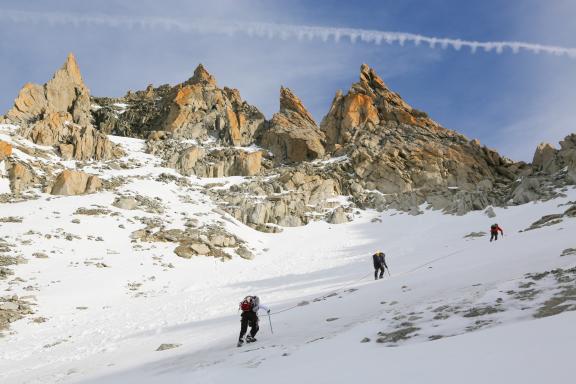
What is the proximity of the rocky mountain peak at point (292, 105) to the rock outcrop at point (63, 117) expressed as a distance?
39.0m

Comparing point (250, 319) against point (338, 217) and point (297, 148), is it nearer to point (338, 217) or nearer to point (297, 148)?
point (338, 217)

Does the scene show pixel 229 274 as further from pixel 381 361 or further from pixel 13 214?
pixel 381 361

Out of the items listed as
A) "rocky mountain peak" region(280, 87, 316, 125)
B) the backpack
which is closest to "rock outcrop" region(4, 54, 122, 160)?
"rocky mountain peak" region(280, 87, 316, 125)

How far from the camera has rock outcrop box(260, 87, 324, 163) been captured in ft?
251

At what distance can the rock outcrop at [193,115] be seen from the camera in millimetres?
79375

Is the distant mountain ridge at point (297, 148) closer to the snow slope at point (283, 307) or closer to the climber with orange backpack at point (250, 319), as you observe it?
the snow slope at point (283, 307)

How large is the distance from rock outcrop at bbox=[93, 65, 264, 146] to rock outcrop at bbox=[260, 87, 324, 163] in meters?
4.04

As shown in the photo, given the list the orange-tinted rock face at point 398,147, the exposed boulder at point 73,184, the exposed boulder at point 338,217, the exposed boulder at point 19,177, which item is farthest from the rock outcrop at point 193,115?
the exposed boulder at point 19,177

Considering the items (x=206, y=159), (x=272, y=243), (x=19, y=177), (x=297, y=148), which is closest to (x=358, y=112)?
(x=297, y=148)

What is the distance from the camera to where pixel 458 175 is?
6675cm

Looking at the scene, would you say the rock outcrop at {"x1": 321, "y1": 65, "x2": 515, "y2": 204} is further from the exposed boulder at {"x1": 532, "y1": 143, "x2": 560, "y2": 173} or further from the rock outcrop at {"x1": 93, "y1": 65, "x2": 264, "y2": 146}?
the rock outcrop at {"x1": 93, "y1": 65, "x2": 264, "y2": 146}

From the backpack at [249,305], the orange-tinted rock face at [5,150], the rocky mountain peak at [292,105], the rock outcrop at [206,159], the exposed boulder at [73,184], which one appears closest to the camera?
the backpack at [249,305]

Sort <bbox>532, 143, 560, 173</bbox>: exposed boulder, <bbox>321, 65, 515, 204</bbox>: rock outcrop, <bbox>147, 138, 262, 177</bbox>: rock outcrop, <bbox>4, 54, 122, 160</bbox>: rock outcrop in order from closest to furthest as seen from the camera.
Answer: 1. <bbox>4, 54, 122, 160</bbox>: rock outcrop
2. <bbox>532, 143, 560, 173</bbox>: exposed boulder
3. <bbox>147, 138, 262, 177</bbox>: rock outcrop
4. <bbox>321, 65, 515, 204</bbox>: rock outcrop

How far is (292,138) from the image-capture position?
76.9 metres
